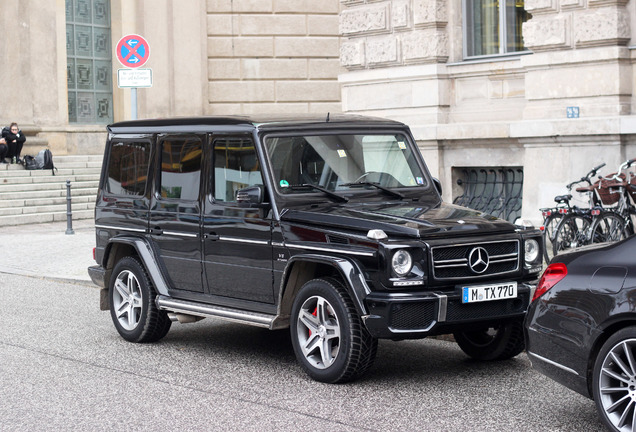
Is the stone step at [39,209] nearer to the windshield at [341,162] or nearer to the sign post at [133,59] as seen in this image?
the sign post at [133,59]

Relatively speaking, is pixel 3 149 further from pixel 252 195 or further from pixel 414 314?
pixel 414 314

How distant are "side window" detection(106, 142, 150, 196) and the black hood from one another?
1.94 metres

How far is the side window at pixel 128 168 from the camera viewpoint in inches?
369

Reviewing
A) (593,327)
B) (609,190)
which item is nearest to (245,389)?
(593,327)

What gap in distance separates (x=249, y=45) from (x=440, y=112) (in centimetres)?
1465

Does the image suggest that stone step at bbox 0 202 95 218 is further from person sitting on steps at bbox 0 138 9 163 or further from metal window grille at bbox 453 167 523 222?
metal window grille at bbox 453 167 523 222

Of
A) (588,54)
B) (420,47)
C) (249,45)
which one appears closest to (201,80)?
(249,45)

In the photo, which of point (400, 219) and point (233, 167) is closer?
point (400, 219)

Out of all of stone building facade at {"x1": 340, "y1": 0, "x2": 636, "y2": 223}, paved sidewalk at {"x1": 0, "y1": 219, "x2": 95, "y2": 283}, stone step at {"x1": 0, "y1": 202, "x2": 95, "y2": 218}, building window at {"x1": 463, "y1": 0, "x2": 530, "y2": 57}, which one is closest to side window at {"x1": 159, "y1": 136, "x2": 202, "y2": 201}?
paved sidewalk at {"x1": 0, "y1": 219, "x2": 95, "y2": 283}

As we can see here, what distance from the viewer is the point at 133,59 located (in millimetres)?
14664

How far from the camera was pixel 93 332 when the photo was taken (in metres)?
9.80

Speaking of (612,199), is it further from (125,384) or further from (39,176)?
(39,176)

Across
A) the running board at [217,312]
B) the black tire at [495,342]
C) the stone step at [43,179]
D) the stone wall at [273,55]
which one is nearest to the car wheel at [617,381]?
the black tire at [495,342]

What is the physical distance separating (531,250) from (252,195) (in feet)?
6.64
